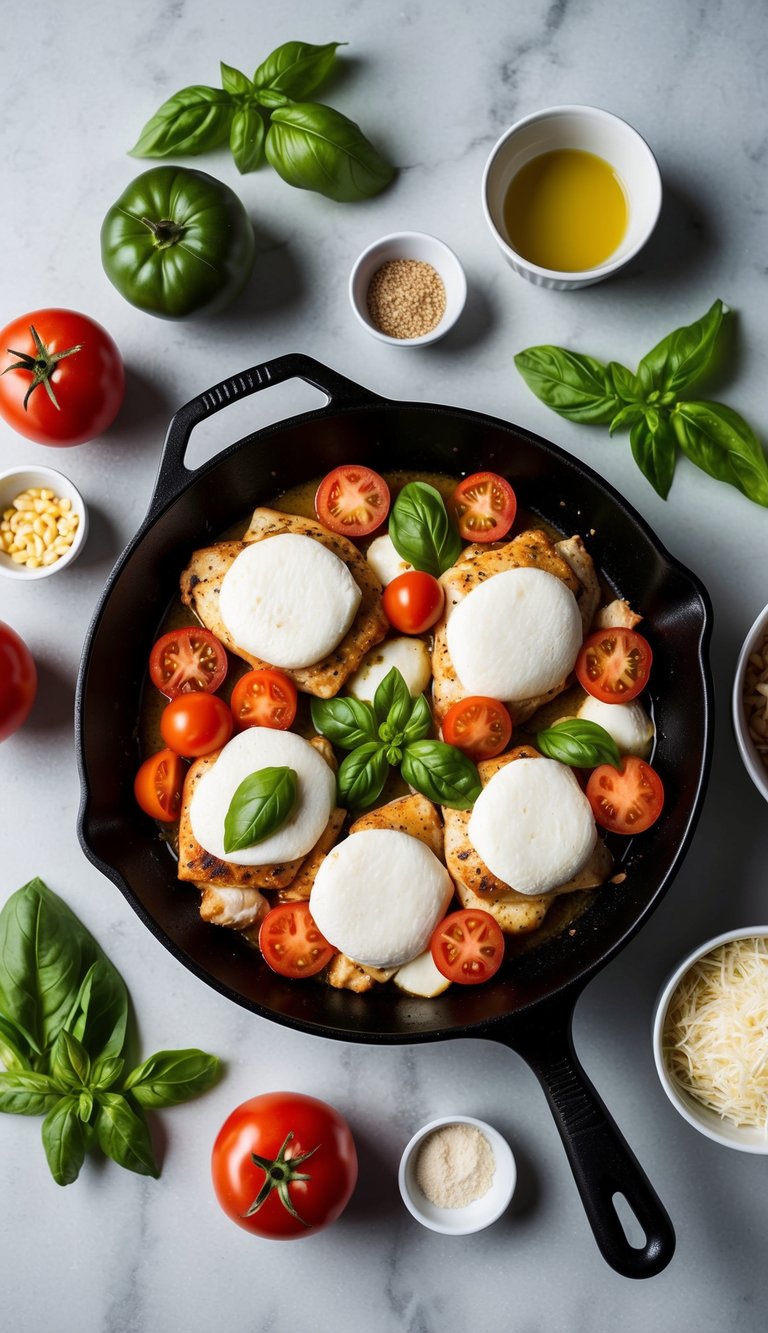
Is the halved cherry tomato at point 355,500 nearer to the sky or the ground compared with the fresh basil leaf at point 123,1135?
nearer to the sky

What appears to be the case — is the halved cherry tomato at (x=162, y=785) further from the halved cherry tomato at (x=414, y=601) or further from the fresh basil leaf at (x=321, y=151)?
the fresh basil leaf at (x=321, y=151)

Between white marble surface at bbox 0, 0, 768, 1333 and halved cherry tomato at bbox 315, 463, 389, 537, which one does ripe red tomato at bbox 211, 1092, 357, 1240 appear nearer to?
white marble surface at bbox 0, 0, 768, 1333

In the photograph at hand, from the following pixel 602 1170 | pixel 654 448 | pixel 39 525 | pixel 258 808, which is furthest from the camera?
pixel 39 525

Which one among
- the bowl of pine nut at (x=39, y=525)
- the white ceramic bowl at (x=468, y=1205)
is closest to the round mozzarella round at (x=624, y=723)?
the white ceramic bowl at (x=468, y=1205)

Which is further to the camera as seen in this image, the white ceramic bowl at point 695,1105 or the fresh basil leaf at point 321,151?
the fresh basil leaf at point 321,151

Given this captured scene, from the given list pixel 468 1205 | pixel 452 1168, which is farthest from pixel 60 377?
pixel 468 1205

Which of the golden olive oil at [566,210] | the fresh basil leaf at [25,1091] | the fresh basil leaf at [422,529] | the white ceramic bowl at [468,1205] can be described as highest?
the golden olive oil at [566,210]

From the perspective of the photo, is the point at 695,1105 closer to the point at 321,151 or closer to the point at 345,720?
the point at 345,720
